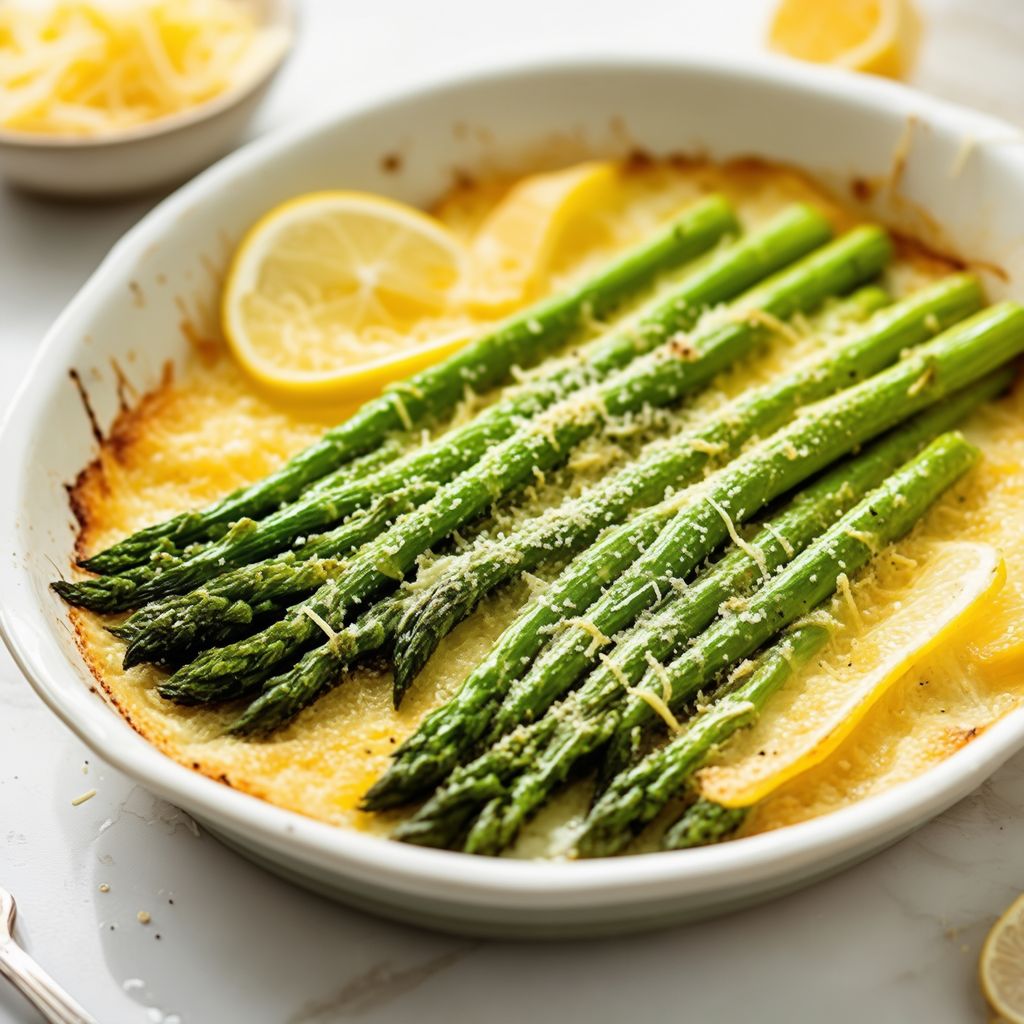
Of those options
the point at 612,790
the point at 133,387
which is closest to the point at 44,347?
the point at 133,387

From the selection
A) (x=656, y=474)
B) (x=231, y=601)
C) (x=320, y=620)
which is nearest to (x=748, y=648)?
(x=656, y=474)

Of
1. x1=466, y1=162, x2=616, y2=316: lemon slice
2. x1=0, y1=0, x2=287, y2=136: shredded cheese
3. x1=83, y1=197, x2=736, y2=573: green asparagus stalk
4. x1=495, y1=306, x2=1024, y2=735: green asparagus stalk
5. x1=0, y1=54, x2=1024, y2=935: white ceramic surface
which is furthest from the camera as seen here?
x1=0, y1=0, x2=287, y2=136: shredded cheese

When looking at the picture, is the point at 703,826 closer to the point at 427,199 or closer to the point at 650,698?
the point at 650,698

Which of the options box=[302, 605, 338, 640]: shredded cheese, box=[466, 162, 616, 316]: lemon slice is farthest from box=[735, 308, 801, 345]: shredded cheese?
box=[302, 605, 338, 640]: shredded cheese

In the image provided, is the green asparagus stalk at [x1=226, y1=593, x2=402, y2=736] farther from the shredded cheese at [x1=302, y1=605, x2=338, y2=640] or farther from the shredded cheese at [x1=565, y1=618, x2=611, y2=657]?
the shredded cheese at [x1=565, y1=618, x2=611, y2=657]

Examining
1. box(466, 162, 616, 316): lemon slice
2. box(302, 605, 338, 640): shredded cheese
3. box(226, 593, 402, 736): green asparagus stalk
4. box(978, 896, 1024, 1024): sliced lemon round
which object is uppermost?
box(466, 162, 616, 316): lemon slice

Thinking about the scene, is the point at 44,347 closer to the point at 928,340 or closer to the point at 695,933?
the point at 695,933
